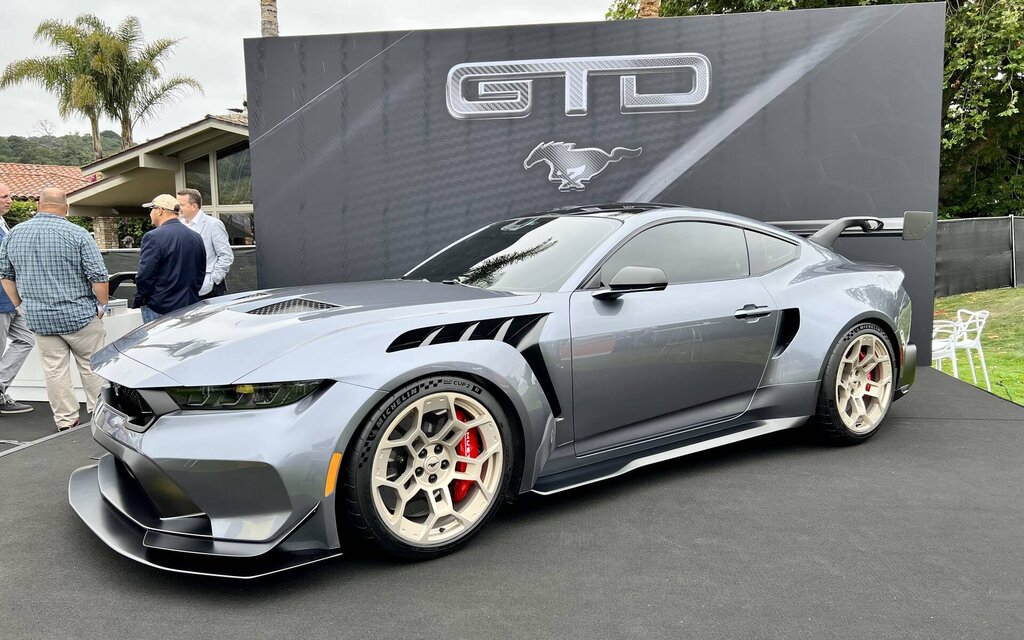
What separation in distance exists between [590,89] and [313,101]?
2.64m

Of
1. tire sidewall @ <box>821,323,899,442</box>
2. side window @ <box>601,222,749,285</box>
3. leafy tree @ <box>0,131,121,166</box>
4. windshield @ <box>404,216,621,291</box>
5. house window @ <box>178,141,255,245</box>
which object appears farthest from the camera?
leafy tree @ <box>0,131,121,166</box>

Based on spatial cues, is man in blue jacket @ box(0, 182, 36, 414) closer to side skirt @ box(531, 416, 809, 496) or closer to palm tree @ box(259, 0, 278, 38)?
side skirt @ box(531, 416, 809, 496)

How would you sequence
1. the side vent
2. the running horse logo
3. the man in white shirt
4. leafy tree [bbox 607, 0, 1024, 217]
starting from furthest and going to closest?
leafy tree [bbox 607, 0, 1024, 217], the running horse logo, the man in white shirt, the side vent

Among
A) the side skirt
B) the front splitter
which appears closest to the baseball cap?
the front splitter

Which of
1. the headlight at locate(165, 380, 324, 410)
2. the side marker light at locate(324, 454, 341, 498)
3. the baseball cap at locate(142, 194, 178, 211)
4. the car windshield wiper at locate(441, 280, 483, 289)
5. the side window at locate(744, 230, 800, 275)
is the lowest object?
the side marker light at locate(324, 454, 341, 498)

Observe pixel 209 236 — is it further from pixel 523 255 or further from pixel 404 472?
pixel 404 472

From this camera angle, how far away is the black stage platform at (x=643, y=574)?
2283mm

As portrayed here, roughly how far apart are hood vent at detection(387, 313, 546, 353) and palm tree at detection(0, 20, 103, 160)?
2860 centimetres

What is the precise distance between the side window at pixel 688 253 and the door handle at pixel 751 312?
0.62 feet

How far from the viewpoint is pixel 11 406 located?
227 inches

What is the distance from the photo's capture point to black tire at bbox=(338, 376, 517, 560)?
2506 mm

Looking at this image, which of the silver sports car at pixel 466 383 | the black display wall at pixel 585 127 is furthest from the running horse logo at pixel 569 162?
the silver sports car at pixel 466 383

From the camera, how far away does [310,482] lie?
2389 mm

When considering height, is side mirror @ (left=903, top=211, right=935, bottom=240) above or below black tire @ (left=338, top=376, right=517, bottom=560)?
above
